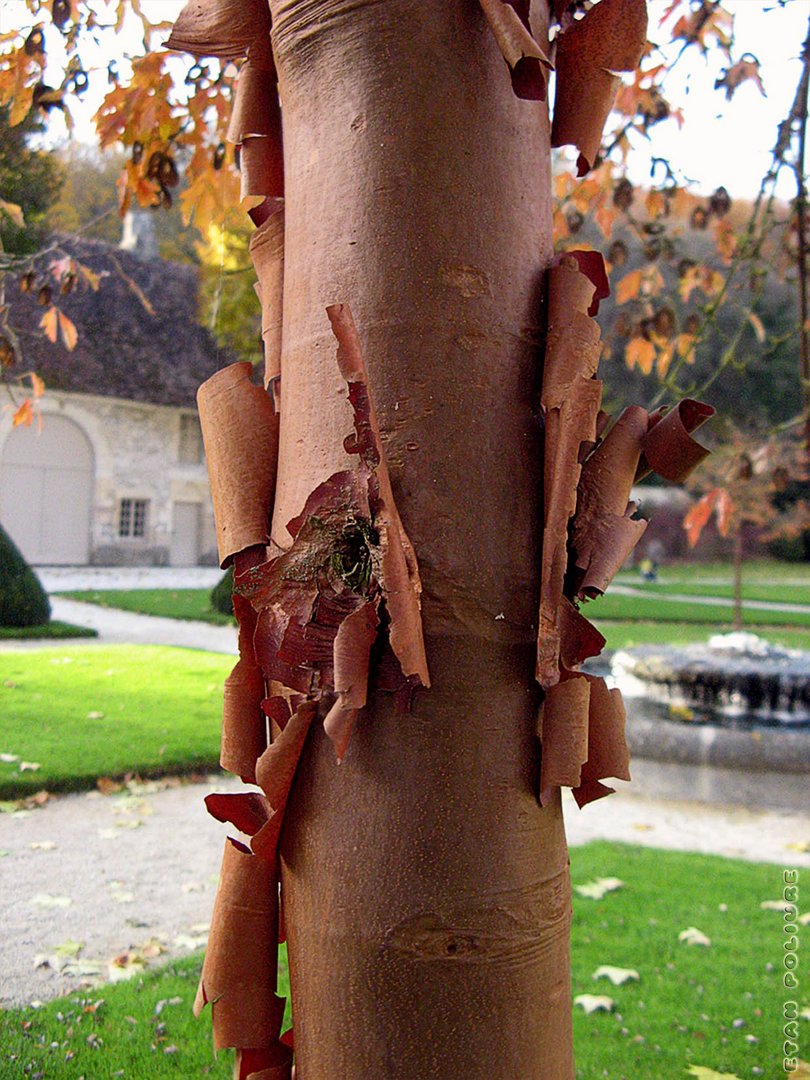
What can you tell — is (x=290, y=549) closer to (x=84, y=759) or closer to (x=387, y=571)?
(x=387, y=571)

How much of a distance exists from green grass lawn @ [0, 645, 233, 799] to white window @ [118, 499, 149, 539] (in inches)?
574

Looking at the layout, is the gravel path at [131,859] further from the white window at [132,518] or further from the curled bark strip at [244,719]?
the white window at [132,518]

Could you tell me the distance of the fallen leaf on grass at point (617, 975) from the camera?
3.15 metres

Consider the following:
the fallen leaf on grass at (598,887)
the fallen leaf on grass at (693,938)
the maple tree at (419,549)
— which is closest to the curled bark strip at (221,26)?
the maple tree at (419,549)

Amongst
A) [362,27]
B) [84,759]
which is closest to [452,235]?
[362,27]

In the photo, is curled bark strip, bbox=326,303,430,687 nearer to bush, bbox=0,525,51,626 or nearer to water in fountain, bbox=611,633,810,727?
water in fountain, bbox=611,633,810,727

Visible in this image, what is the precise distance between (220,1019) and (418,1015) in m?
0.26

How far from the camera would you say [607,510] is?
3.15ft

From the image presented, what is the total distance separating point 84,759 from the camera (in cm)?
505

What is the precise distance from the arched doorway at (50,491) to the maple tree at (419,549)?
755 inches

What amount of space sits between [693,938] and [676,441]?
3.18 m

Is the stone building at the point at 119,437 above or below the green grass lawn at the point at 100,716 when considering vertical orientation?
above

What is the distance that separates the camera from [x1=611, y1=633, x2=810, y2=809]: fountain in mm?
6277

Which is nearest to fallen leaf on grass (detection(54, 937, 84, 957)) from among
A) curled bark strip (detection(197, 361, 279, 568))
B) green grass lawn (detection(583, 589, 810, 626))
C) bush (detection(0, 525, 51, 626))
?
curled bark strip (detection(197, 361, 279, 568))
